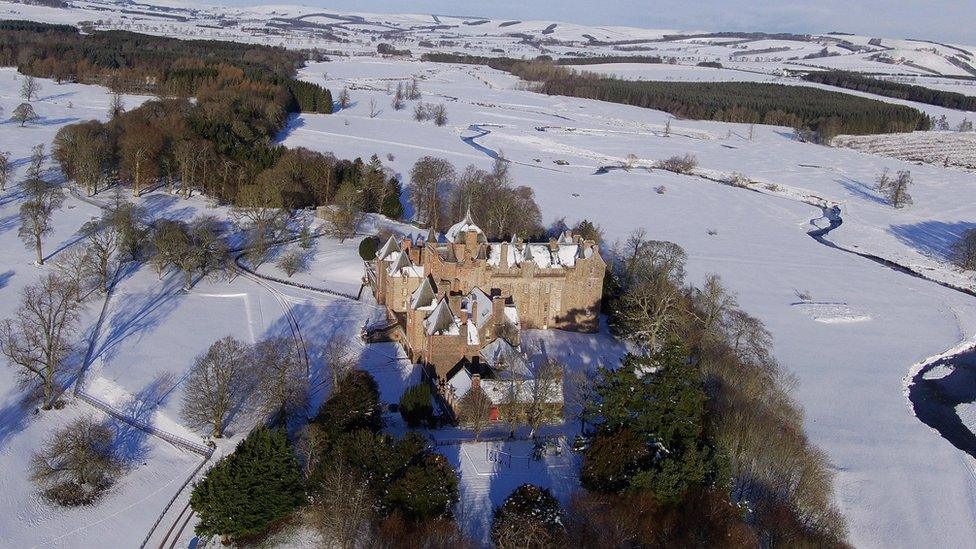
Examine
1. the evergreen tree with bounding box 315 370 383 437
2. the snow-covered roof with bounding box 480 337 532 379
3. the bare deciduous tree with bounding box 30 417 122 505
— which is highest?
the snow-covered roof with bounding box 480 337 532 379

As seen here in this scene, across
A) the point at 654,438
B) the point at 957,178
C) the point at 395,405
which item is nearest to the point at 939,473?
the point at 654,438

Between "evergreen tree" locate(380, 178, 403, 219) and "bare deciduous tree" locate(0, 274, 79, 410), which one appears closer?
"bare deciduous tree" locate(0, 274, 79, 410)

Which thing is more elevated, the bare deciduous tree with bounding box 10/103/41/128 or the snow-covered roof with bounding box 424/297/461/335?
the bare deciduous tree with bounding box 10/103/41/128

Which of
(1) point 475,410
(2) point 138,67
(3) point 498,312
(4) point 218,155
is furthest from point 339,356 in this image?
(2) point 138,67

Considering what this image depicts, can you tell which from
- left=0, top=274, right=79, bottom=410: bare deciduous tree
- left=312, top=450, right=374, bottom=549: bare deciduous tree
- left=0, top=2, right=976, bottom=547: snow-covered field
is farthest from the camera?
left=0, top=274, right=79, bottom=410: bare deciduous tree

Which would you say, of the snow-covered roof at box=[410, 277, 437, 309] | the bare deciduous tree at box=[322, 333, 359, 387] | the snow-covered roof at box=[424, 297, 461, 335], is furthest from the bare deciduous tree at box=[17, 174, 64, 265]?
the snow-covered roof at box=[424, 297, 461, 335]

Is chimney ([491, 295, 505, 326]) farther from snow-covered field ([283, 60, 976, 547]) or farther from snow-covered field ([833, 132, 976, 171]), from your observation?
snow-covered field ([833, 132, 976, 171])
